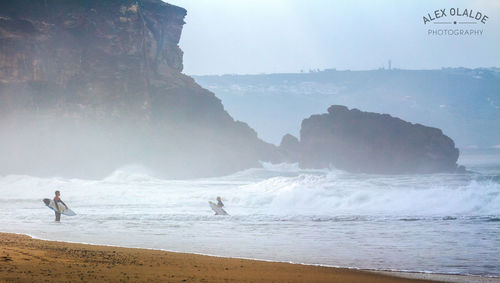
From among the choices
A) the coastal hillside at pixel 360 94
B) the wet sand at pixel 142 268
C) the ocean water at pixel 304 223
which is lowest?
the wet sand at pixel 142 268

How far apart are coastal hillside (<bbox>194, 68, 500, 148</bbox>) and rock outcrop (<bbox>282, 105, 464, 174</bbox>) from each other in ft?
312

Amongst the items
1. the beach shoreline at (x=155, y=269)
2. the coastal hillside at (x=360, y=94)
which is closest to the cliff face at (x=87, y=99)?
the beach shoreline at (x=155, y=269)

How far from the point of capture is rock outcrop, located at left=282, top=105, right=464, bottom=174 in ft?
195

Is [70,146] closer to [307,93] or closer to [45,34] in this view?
[45,34]

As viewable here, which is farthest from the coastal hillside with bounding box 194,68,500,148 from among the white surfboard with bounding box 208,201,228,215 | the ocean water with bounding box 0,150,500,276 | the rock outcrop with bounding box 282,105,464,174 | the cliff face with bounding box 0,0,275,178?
the white surfboard with bounding box 208,201,228,215

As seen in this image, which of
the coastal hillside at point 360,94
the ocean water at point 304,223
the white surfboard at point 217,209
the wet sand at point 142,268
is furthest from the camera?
the coastal hillside at point 360,94

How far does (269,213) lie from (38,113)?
3578 centimetres

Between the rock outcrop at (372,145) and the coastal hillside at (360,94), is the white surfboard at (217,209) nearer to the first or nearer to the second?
the rock outcrop at (372,145)

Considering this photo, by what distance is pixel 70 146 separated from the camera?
5566cm

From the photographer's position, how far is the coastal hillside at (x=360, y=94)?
6265 inches

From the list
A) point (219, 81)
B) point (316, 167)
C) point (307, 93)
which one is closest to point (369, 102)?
point (307, 93)

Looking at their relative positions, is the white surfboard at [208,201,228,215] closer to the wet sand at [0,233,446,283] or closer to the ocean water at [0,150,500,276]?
the ocean water at [0,150,500,276]

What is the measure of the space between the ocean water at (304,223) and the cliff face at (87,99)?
18.8m

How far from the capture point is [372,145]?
61812 mm
